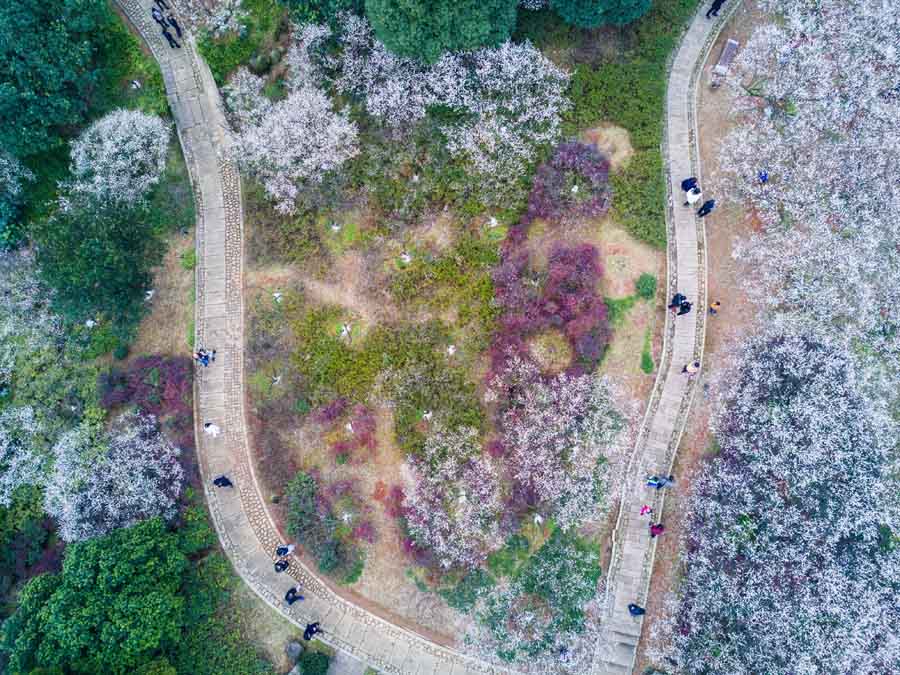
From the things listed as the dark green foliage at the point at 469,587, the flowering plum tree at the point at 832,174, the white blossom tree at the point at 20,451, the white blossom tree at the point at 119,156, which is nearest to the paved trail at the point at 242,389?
the white blossom tree at the point at 119,156

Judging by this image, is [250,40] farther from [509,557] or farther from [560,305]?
[509,557]

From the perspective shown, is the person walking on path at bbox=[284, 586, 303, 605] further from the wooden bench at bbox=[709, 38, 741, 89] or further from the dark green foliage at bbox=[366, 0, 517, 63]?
the wooden bench at bbox=[709, 38, 741, 89]

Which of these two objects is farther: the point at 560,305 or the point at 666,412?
the point at 666,412

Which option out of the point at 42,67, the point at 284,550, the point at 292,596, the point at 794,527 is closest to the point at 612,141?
the point at 794,527

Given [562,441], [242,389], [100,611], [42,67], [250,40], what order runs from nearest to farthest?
[100,611] → [42,67] → [562,441] → [242,389] → [250,40]

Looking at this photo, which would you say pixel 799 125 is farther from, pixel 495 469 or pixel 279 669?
pixel 279 669

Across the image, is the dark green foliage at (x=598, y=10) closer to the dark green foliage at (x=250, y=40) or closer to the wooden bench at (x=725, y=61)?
the wooden bench at (x=725, y=61)

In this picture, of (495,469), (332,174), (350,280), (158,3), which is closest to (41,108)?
(158,3)
